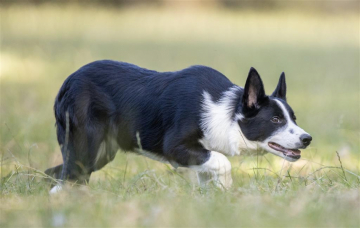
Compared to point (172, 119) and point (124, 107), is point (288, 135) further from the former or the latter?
point (124, 107)

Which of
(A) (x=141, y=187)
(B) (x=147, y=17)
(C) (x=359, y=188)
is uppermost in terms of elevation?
(C) (x=359, y=188)

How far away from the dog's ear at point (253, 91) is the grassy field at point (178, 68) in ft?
1.67

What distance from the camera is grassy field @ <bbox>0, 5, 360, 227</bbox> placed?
337 cm

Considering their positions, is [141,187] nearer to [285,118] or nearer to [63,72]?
[285,118]

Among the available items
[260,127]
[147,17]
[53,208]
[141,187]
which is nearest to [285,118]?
[260,127]

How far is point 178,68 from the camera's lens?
43.2ft

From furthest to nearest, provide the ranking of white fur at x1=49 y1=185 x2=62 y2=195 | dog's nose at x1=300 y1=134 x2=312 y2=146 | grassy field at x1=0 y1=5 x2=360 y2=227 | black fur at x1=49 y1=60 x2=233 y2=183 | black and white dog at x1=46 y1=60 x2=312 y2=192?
black fur at x1=49 y1=60 x2=233 y2=183 < black and white dog at x1=46 y1=60 x2=312 y2=192 < dog's nose at x1=300 y1=134 x2=312 y2=146 < white fur at x1=49 y1=185 x2=62 y2=195 < grassy field at x1=0 y1=5 x2=360 y2=227

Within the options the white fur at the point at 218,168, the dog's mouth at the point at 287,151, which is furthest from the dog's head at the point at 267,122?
the white fur at the point at 218,168

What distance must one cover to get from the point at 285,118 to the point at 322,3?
22639mm

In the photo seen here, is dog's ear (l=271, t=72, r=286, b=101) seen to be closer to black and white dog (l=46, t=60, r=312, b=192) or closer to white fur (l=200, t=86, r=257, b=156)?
black and white dog (l=46, t=60, r=312, b=192)

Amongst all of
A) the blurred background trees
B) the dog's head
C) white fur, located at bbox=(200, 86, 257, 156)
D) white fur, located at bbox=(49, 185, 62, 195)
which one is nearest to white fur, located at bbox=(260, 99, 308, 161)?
the dog's head

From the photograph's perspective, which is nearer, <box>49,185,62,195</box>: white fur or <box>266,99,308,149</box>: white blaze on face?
<box>49,185,62,195</box>: white fur

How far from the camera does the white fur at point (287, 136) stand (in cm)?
449

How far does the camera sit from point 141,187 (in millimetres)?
4465
